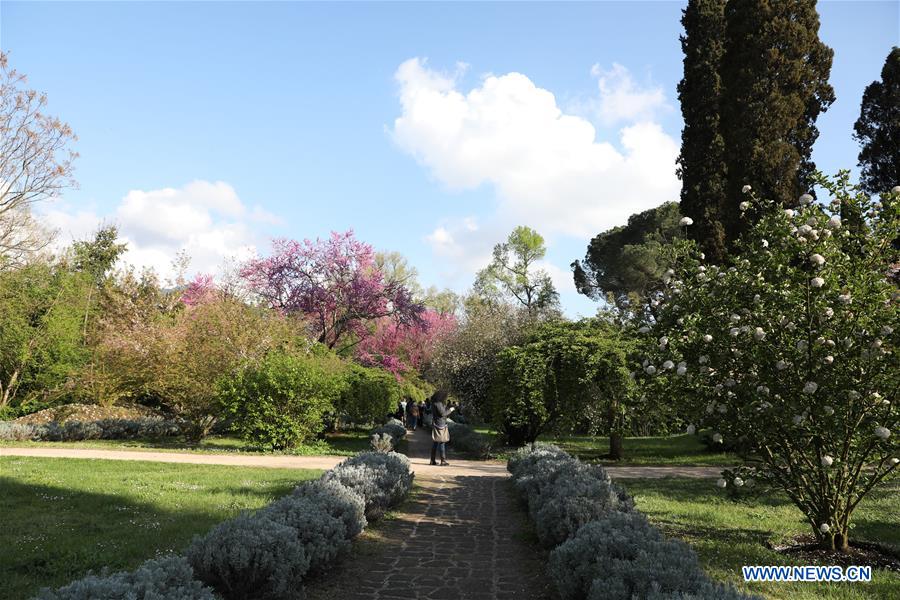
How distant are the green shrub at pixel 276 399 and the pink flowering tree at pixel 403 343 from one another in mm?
9664

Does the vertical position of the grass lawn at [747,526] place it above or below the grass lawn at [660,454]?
above

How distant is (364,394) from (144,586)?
17784 millimetres

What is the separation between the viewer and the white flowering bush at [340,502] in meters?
5.95

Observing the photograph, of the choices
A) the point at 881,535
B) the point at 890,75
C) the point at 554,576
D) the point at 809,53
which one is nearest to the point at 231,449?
the point at 554,576

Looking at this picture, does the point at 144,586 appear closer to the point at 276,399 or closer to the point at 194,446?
the point at 276,399

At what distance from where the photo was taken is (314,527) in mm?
5273

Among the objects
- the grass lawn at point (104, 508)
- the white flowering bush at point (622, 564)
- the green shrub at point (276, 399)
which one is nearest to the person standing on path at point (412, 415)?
the green shrub at point (276, 399)

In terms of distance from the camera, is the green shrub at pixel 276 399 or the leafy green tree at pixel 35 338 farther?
the leafy green tree at pixel 35 338

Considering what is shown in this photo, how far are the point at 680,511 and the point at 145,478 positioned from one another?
874cm

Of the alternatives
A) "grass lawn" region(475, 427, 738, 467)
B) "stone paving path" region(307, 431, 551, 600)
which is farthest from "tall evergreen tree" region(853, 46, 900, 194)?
"stone paving path" region(307, 431, 551, 600)

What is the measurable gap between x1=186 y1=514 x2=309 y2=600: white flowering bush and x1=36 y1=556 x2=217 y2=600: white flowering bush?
0.75m

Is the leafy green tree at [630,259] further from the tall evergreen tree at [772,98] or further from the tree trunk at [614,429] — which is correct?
the tree trunk at [614,429]

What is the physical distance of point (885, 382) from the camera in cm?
540

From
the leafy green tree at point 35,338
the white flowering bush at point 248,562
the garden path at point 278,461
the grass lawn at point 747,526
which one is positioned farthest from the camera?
the leafy green tree at point 35,338
